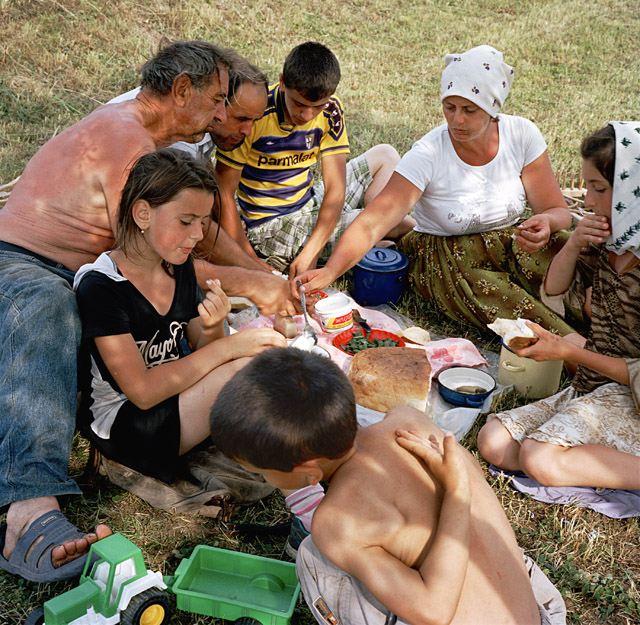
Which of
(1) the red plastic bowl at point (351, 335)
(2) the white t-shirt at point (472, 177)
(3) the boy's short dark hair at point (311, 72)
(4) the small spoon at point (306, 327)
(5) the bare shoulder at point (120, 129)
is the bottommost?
(1) the red plastic bowl at point (351, 335)

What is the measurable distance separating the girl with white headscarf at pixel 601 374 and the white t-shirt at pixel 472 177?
1.07 m

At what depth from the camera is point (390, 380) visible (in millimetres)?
3570

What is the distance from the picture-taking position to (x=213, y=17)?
33.4 ft

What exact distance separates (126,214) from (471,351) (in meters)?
2.33


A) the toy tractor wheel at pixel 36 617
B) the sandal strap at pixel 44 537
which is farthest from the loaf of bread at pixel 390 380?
the toy tractor wheel at pixel 36 617

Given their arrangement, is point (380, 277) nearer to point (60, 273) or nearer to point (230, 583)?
point (60, 273)

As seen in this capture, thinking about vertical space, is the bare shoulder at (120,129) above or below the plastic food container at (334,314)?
above

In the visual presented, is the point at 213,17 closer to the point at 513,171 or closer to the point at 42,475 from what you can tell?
the point at 513,171

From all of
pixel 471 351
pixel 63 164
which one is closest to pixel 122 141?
pixel 63 164

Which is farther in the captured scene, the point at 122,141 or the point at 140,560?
the point at 122,141

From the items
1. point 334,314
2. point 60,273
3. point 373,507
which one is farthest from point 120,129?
point 373,507

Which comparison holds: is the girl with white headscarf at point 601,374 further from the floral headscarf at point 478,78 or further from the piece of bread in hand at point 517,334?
the floral headscarf at point 478,78

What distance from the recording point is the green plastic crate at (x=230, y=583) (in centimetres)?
231

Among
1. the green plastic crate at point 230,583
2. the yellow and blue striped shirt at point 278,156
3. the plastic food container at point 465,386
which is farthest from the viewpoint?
the yellow and blue striped shirt at point 278,156
